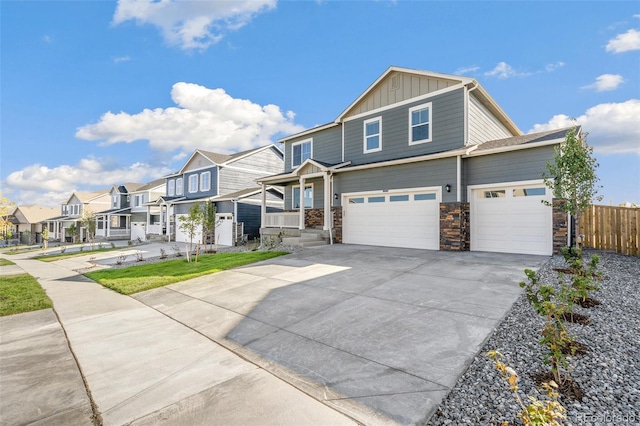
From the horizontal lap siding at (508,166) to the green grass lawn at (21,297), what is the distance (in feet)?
44.9

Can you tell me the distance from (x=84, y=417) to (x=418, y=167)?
12192 millimetres

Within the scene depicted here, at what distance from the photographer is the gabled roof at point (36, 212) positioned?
50.7 m

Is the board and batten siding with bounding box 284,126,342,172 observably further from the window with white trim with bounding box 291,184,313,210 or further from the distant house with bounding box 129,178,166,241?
the distant house with bounding box 129,178,166,241

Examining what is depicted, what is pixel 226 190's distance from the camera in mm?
24391

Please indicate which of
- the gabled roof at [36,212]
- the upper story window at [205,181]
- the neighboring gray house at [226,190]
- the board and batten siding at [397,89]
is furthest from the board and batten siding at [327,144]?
the gabled roof at [36,212]

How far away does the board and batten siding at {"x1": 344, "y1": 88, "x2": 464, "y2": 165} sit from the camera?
474 inches

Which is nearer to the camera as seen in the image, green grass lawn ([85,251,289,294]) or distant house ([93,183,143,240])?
green grass lawn ([85,251,289,294])

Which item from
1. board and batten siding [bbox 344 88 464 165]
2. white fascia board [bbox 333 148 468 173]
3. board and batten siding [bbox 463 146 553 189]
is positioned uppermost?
board and batten siding [bbox 344 88 464 165]

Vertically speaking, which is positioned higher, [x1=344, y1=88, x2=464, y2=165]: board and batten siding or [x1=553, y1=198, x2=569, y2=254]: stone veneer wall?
[x1=344, y1=88, x2=464, y2=165]: board and batten siding

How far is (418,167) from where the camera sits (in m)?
12.5

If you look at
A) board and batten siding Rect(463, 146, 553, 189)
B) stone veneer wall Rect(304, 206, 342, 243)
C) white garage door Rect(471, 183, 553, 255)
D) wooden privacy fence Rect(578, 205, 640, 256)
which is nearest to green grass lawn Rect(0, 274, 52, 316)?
stone veneer wall Rect(304, 206, 342, 243)

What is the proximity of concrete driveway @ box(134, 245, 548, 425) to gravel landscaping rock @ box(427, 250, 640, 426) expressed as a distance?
18 centimetres

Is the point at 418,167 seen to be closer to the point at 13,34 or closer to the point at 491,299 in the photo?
the point at 491,299

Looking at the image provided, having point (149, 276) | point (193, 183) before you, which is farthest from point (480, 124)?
point (193, 183)
